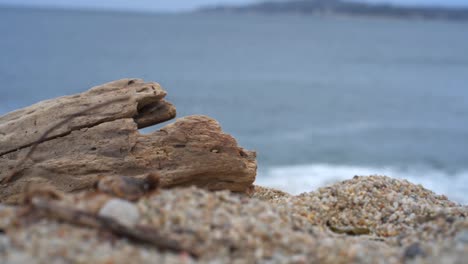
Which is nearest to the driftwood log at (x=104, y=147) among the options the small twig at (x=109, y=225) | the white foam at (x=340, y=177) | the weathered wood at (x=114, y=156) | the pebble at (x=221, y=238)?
the weathered wood at (x=114, y=156)

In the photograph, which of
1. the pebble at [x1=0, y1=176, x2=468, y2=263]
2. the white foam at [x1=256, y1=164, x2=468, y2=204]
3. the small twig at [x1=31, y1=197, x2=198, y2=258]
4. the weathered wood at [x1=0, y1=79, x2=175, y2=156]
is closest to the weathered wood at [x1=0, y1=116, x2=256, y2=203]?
the weathered wood at [x1=0, y1=79, x2=175, y2=156]

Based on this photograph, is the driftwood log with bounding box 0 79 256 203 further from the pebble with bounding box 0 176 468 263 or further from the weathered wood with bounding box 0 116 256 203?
the pebble with bounding box 0 176 468 263

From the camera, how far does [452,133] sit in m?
31.0

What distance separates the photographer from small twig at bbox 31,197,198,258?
427cm

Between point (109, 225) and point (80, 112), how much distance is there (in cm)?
365

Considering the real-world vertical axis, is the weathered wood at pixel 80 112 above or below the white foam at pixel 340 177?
above

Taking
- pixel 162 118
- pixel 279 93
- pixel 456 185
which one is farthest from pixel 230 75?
pixel 162 118

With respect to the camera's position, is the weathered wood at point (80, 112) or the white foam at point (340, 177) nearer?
the weathered wood at point (80, 112)

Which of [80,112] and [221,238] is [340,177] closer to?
[80,112]

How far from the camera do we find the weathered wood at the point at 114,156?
760cm

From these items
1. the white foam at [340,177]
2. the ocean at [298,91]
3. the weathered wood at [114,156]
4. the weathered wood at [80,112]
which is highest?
the weathered wood at [80,112]

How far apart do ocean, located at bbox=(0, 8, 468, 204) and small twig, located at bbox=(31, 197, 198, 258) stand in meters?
13.3

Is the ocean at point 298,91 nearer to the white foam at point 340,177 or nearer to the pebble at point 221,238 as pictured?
the white foam at point 340,177

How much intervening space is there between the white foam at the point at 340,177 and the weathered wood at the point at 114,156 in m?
9.96
